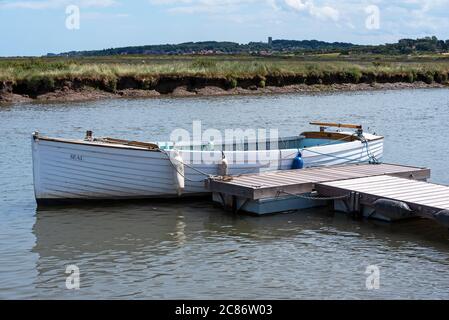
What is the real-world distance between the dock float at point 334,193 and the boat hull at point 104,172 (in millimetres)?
850

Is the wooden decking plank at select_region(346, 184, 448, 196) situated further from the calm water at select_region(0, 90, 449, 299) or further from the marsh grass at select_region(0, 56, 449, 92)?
the marsh grass at select_region(0, 56, 449, 92)

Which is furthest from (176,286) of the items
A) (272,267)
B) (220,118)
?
(220,118)

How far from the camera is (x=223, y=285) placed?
12.1 metres

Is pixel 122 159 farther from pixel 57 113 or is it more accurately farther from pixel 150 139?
pixel 57 113

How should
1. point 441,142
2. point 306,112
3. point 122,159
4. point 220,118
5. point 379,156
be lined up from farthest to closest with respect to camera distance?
point 306,112, point 220,118, point 441,142, point 379,156, point 122,159

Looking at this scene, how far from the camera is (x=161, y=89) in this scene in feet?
170

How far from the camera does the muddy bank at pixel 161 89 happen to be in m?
45.6

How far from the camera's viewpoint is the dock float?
15.6 metres

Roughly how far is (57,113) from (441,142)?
19496 millimetres

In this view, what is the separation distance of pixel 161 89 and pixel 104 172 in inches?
1372

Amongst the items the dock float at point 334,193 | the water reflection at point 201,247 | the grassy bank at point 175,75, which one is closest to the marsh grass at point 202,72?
the grassy bank at point 175,75

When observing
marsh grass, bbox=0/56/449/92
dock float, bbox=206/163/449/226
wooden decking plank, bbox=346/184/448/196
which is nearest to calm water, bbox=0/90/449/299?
dock float, bbox=206/163/449/226

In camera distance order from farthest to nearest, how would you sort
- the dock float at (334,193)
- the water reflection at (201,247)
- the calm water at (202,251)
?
the dock float at (334,193) → the water reflection at (201,247) → the calm water at (202,251)

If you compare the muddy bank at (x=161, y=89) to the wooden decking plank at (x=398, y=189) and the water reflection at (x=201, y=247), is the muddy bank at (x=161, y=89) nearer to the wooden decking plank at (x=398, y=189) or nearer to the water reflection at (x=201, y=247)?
the water reflection at (x=201, y=247)
